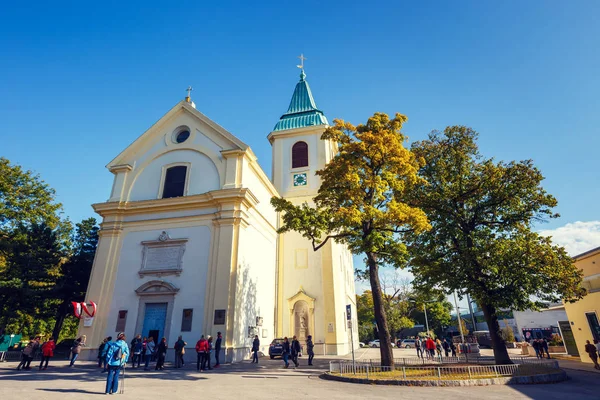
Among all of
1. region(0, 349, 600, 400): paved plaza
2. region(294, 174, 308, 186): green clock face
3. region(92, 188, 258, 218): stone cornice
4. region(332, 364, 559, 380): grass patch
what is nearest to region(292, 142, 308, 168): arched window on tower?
region(294, 174, 308, 186): green clock face

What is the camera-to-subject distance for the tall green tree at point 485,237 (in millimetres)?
14828

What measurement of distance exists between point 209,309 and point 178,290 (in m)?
2.41

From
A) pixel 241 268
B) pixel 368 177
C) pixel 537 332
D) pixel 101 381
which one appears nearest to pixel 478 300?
pixel 368 177

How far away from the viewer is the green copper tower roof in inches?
1248

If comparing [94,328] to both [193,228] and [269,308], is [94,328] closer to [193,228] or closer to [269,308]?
[193,228]

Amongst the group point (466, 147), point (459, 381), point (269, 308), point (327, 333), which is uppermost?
point (466, 147)

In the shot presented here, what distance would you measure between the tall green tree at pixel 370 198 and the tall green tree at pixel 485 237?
84.3 inches

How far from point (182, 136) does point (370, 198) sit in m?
15.3

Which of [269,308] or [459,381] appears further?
[269,308]

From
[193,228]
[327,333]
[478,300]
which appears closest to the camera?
[478,300]

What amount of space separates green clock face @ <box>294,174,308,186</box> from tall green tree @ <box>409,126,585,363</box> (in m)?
11.7

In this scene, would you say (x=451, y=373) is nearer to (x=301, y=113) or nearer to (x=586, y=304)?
(x=586, y=304)

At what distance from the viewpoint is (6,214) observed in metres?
27.3

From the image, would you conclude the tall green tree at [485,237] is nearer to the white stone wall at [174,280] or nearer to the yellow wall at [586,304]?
the yellow wall at [586,304]
